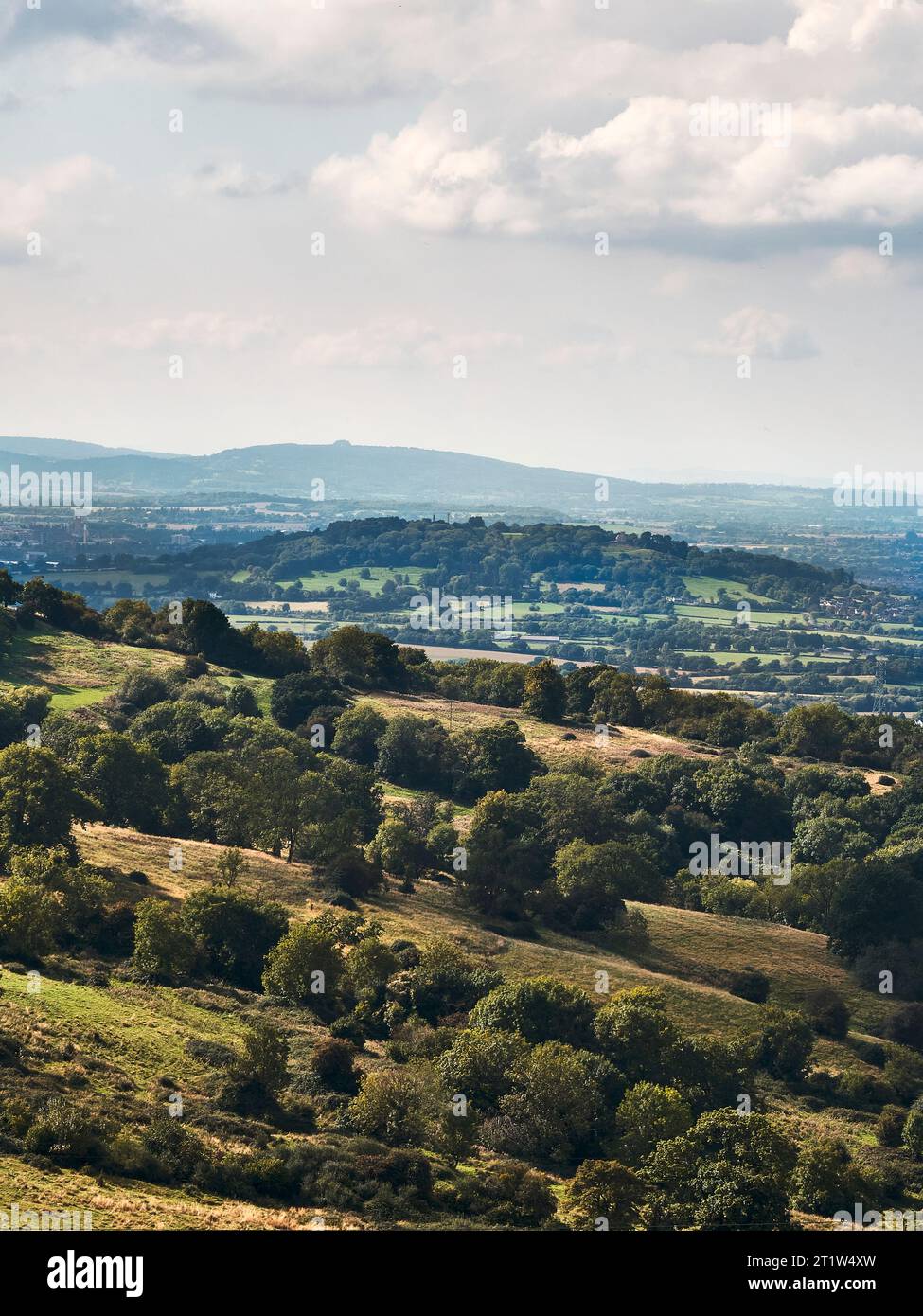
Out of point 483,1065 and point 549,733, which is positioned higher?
point 549,733

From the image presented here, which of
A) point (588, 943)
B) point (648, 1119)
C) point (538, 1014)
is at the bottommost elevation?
point (588, 943)

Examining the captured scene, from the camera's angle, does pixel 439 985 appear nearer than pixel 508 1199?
No

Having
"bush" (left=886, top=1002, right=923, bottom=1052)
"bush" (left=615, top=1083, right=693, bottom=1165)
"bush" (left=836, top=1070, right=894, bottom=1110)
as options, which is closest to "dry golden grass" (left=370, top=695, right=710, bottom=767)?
"bush" (left=886, top=1002, right=923, bottom=1052)

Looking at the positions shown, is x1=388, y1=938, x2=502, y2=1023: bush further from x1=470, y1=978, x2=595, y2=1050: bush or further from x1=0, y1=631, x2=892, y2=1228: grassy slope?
x1=0, y1=631, x2=892, y2=1228: grassy slope

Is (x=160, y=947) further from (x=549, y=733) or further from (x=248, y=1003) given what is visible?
(x=549, y=733)

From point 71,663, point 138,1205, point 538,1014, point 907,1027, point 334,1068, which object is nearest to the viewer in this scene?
point 138,1205

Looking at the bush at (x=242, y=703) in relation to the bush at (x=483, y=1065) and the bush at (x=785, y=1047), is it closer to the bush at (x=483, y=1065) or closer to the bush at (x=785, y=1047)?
the bush at (x=785, y=1047)

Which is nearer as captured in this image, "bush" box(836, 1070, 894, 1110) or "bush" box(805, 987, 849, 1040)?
"bush" box(836, 1070, 894, 1110)

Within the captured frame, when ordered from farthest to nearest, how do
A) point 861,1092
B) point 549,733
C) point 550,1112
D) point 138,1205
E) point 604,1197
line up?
point 549,733 < point 861,1092 < point 550,1112 < point 604,1197 < point 138,1205

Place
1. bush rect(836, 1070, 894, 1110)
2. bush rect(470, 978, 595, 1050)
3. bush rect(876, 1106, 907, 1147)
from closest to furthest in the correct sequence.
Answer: bush rect(876, 1106, 907, 1147), bush rect(470, 978, 595, 1050), bush rect(836, 1070, 894, 1110)

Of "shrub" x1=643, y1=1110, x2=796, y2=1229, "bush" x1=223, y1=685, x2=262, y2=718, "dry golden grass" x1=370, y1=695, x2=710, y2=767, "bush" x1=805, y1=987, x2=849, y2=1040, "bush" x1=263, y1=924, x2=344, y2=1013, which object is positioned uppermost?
"bush" x1=223, y1=685, x2=262, y2=718

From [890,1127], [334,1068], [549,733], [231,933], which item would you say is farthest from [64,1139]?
[549,733]

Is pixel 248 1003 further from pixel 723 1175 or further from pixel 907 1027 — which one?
pixel 907 1027
